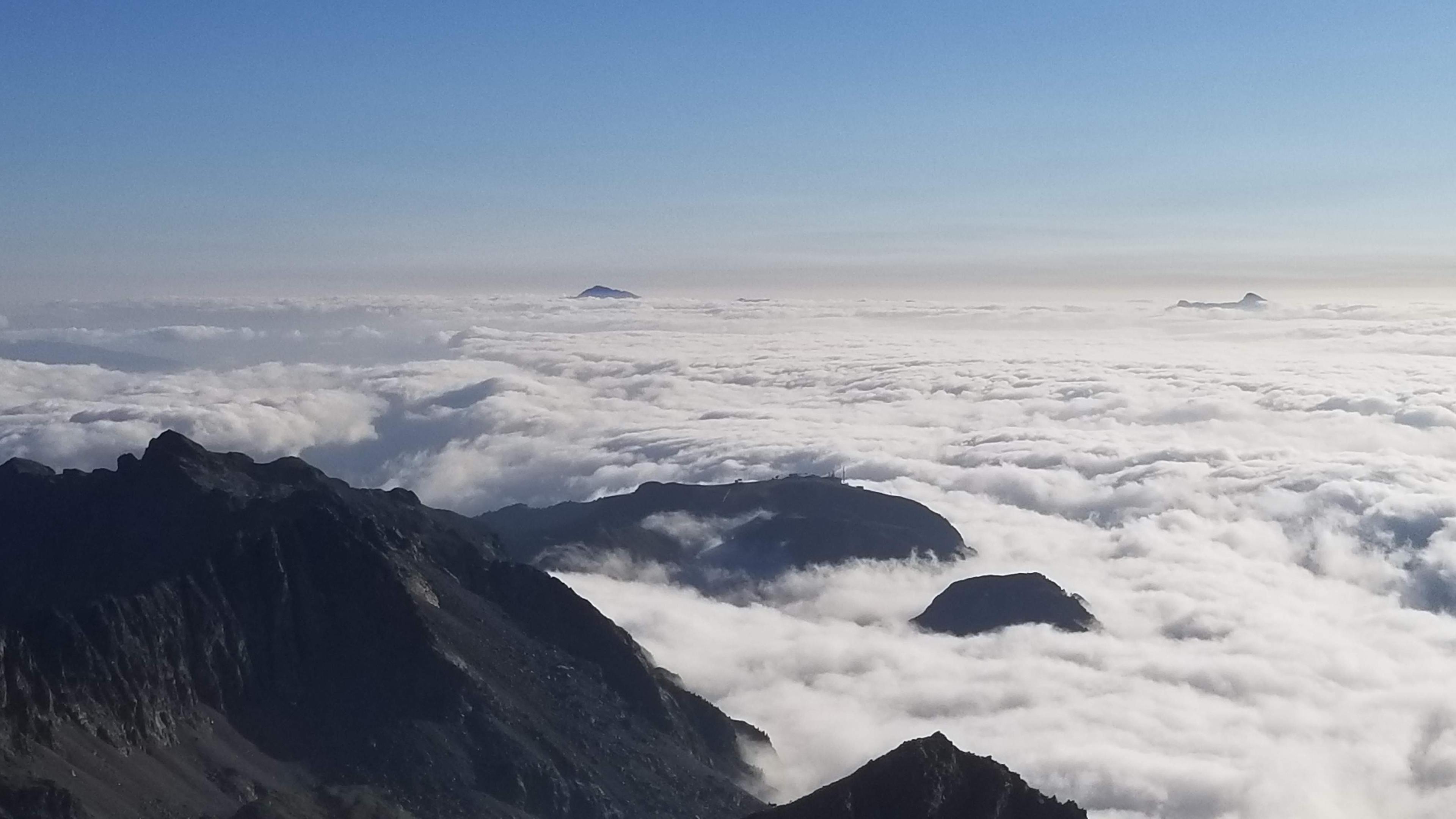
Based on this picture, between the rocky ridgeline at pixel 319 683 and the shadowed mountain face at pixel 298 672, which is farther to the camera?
the shadowed mountain face at pixel 298 672

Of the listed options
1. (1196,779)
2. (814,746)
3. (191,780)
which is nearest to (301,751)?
(191,780)

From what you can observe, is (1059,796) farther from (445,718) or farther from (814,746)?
(445,718)

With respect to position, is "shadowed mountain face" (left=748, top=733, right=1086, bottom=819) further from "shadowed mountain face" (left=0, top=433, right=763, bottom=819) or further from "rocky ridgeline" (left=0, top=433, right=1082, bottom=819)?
"shadowed mountain face" (left=0, top=433, right=763, bottom=819)

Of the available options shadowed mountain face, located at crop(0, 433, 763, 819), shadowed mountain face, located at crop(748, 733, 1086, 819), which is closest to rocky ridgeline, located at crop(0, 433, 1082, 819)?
shadowed mountain face, located at crop(748, 733, 1086, 819)

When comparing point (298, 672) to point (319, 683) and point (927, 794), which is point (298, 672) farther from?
point (927, 794)

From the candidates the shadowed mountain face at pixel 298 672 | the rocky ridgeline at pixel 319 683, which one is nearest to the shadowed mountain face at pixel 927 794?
the rocky ridgeline at pixel 319 683

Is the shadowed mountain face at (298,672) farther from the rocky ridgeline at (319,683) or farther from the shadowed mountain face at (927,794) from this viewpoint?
the shadowed mountain face at (927,794)
